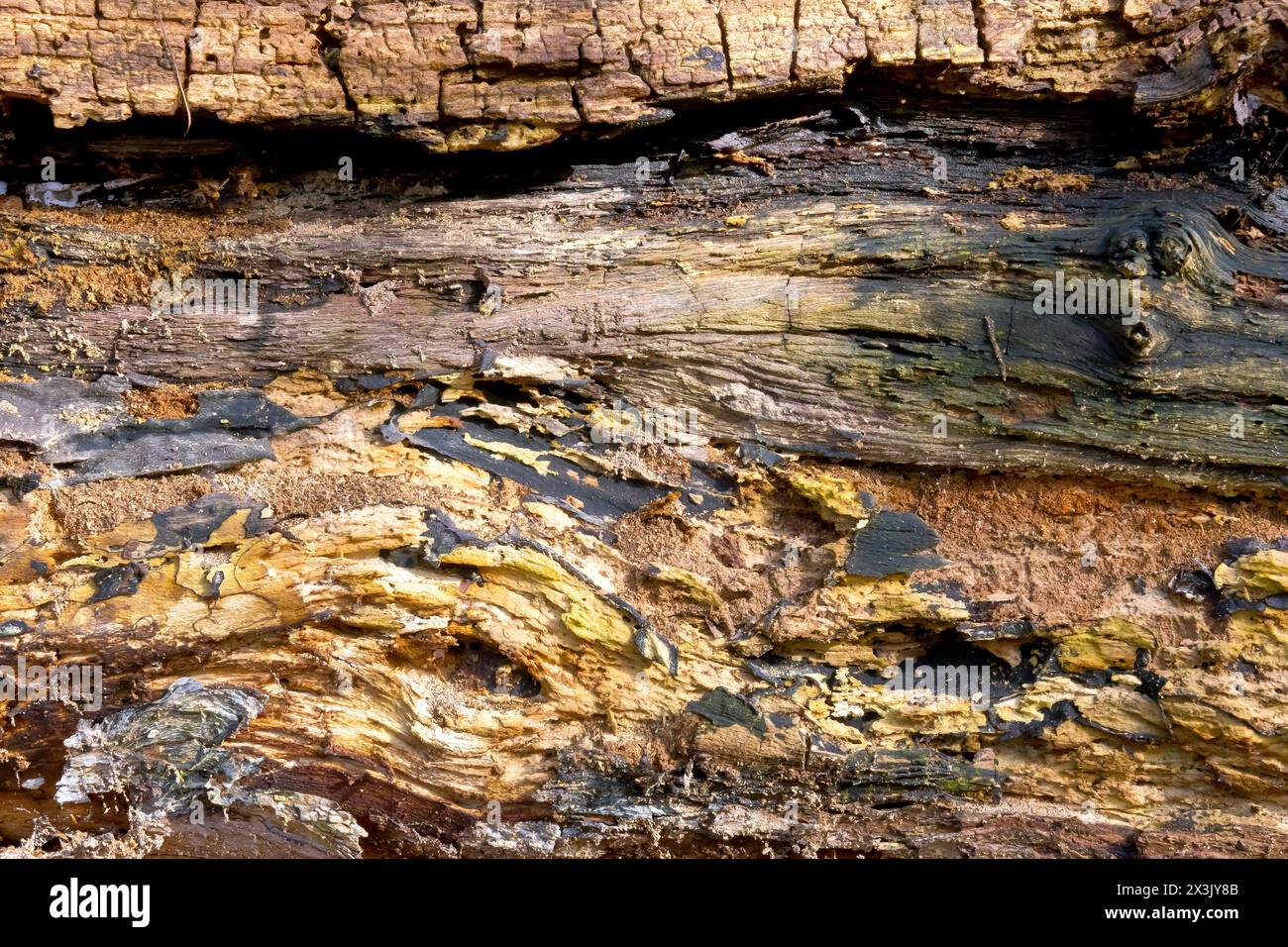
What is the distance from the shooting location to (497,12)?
15.4 ft

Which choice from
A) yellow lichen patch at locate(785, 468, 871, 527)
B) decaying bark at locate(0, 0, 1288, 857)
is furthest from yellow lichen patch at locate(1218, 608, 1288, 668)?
yellow lichen patch at locate(785, 468, 871, 527)

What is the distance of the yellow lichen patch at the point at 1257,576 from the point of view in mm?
4762

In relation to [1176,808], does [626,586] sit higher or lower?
higher

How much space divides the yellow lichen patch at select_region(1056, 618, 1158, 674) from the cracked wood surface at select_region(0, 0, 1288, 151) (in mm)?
2676

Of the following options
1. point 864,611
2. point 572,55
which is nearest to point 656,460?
point 864,611

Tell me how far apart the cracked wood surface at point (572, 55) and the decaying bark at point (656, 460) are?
0.07 ft

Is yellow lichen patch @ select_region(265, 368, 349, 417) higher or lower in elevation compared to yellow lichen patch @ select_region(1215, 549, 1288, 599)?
higher

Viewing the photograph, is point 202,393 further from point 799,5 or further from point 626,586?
point 799,5

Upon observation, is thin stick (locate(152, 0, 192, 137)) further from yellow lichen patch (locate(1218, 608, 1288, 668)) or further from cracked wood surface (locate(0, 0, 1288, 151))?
yellow lichen patch (locate(1218, 608, 1288, 668))

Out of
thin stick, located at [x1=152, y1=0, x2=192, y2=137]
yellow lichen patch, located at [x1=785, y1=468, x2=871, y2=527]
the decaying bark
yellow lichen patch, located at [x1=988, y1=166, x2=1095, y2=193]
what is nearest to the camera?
thin stick, located at [x1=152, y1=0, x2=192, y2=137]

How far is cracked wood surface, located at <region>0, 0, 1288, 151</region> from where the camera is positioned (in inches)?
180

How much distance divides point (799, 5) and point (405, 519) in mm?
3338

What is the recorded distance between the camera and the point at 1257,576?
4.78m

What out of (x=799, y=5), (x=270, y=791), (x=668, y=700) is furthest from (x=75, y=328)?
(x=799, y=5)
